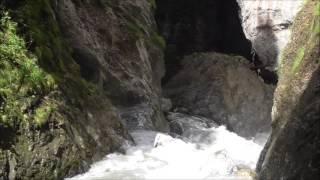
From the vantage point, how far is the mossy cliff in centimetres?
789

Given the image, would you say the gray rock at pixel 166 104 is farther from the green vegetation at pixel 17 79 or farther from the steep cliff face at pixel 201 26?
the green vegetation at pixel 17 79

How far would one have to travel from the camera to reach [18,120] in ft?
25.9

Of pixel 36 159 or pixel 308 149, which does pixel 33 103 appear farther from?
pixel 308 149

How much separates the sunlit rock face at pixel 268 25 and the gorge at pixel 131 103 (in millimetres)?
5018

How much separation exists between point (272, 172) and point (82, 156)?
3.51 meters

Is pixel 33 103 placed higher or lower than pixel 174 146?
higher

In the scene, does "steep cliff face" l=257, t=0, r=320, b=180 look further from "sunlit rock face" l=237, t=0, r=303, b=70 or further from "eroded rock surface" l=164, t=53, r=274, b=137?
"sunlit rock face" l=237, t=0, r=303, b=70

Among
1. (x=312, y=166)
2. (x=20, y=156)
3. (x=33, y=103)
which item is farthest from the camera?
(x=33, y=103)

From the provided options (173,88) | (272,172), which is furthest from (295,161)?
(173,88)

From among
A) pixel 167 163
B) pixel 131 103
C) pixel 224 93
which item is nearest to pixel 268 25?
pixel 224 93

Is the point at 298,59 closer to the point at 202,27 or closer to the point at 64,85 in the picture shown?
the point at 64,85

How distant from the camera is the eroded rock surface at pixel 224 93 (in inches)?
683

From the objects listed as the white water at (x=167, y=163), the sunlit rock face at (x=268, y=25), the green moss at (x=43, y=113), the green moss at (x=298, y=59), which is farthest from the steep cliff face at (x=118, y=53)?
the sunlit rock face at (x=268, y=25)

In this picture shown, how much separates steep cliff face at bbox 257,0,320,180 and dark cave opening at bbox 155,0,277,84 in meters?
14.6
